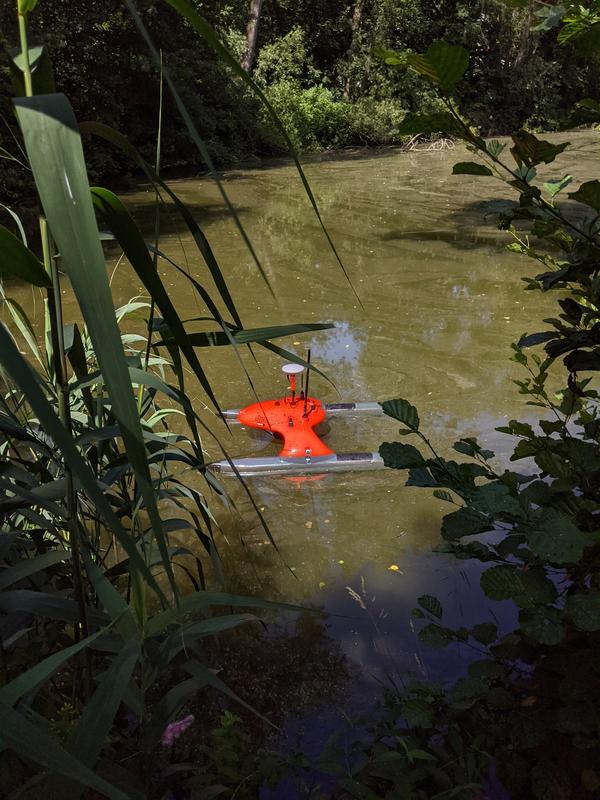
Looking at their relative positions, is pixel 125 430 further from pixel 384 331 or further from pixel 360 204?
pixel 360 204

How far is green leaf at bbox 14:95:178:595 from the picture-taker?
0.59 meters

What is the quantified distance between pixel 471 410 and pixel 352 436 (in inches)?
35.8

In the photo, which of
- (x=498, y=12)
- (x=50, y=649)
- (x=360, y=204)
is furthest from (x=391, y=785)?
(x=498, y=12)

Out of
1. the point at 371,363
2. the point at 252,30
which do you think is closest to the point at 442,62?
the point at 371,363

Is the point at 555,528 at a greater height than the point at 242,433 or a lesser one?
greater

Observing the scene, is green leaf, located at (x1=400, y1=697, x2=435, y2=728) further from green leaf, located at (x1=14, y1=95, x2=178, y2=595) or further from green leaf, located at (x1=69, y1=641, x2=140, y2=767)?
green leaf, located at (x1=14, y1=95, x2=178, y2=595)

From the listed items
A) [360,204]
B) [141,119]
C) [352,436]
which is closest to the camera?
[352,436]

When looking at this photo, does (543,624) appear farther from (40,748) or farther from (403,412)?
(40,748)

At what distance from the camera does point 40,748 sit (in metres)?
0.73

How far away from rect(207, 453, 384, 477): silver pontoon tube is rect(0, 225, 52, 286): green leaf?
301 centimetres

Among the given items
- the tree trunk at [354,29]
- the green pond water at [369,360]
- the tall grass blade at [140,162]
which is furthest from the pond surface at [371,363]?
the tree trunk at [354,29]

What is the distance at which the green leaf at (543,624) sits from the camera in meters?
0.99

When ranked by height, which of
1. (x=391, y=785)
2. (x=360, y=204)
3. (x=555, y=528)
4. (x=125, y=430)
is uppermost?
(x=125, y=430)

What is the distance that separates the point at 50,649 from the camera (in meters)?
1.61
